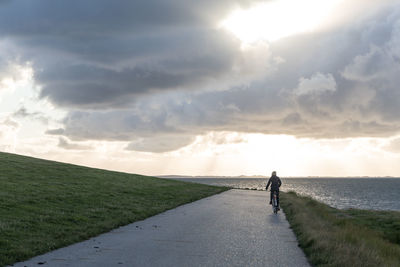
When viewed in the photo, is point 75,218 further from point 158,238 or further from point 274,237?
point 274,237

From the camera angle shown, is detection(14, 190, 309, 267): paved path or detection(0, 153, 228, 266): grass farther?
detection(0, 153, 228, 266): grass

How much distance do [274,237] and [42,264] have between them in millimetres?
7506

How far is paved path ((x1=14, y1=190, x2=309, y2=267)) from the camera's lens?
9547 millimetres

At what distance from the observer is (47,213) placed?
17141 mm

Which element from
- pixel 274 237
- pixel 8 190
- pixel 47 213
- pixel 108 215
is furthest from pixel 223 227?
pixel 8 190

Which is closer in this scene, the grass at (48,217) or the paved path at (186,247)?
the paved path at (186,247)

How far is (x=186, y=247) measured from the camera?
1138cm

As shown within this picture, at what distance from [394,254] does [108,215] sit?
39.1ft

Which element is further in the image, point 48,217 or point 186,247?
point 48,217

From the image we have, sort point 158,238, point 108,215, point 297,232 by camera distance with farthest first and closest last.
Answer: point 108,215 → point 297,232 → point 158,238

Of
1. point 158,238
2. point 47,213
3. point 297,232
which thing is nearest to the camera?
point 158,238

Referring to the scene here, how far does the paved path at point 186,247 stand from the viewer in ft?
31.3

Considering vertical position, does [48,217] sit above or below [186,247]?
above

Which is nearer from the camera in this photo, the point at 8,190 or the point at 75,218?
the point at 75,218
